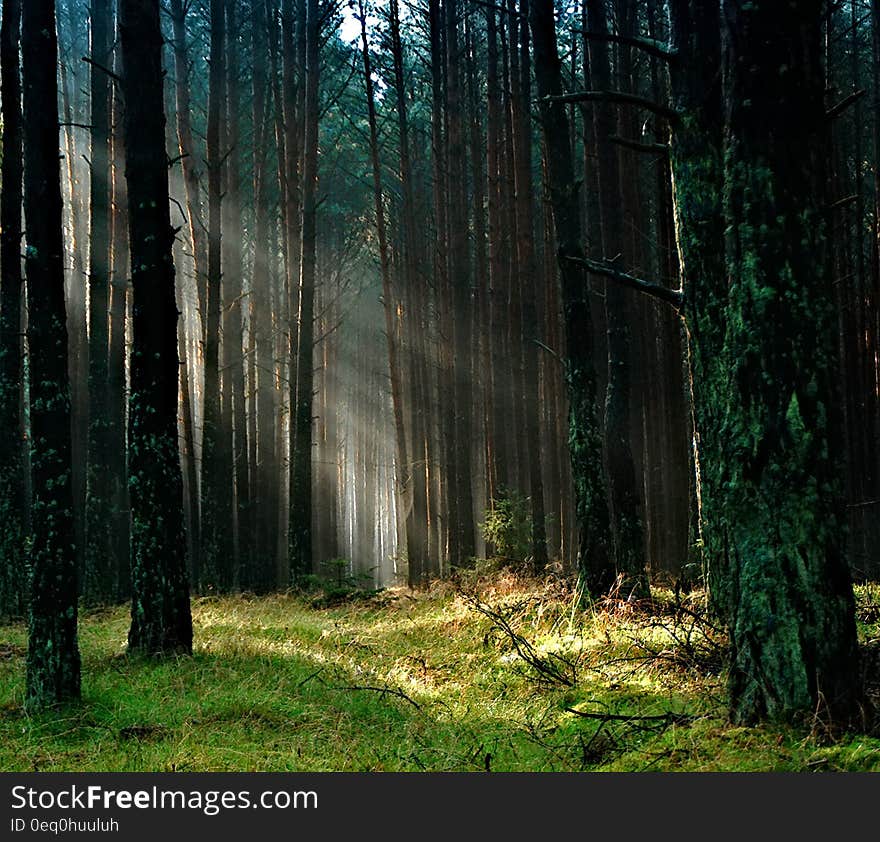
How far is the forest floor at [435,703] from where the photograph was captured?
15.9ft

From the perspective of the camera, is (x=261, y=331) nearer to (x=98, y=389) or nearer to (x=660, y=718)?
(x=98, y=389)

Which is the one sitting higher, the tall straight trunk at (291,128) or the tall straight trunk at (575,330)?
the tall straight trunk at (291,128)

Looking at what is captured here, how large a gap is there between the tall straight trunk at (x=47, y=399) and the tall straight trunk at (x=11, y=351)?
20.0 ft

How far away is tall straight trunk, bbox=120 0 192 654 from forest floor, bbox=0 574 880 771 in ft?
1.88

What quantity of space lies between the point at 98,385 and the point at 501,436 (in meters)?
7.61

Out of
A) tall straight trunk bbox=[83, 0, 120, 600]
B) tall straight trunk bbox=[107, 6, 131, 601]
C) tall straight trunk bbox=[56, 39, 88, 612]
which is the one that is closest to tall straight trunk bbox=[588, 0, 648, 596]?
tall straight trunk bbox=[83, 0, 120, 600]

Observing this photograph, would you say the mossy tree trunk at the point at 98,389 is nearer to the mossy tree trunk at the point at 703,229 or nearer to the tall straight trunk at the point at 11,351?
the tall straight trunk at the point at 11,351

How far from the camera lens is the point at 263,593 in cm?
1623

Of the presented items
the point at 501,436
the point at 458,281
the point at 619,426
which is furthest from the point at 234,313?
the point at 619,426

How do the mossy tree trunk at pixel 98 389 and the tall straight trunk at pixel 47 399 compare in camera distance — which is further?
the mossy tree trunk at pixel 98 389

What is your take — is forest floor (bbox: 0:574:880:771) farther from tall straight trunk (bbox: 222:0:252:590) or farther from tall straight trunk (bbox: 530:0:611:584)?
tall straight trunk (bbox: 222:0:252:590)

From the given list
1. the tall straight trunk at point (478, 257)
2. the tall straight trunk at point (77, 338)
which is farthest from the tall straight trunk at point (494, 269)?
the tall straight trunk at point (77, 338)

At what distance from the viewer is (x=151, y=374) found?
28.3 ft

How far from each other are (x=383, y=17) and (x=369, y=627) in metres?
13.6
